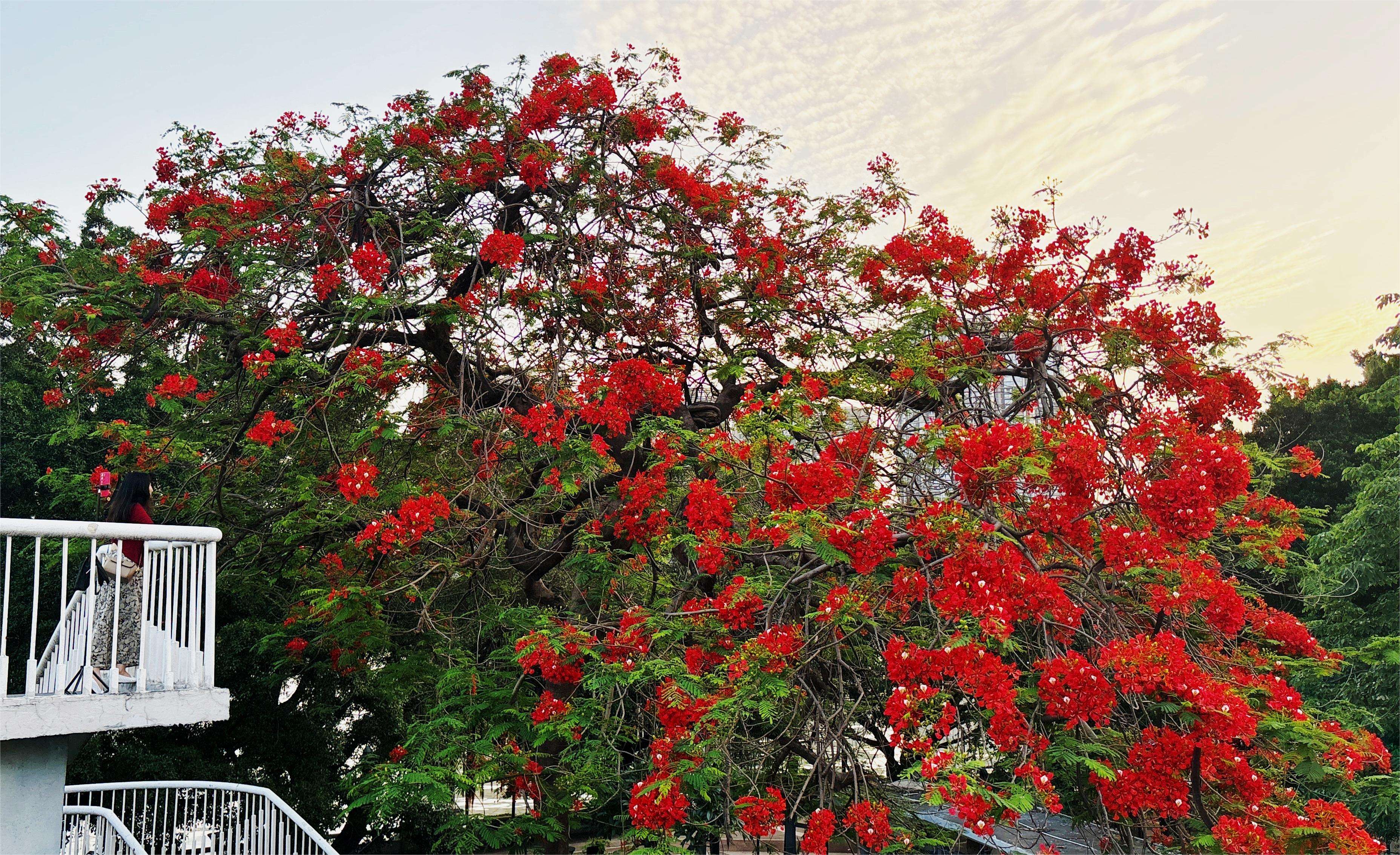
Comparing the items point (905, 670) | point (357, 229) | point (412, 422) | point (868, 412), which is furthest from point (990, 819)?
point (357, 229)

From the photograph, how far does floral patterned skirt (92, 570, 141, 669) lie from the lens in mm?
3893

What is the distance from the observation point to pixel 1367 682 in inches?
450

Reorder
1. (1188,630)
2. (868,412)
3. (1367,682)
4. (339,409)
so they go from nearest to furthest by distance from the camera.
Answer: (1188,630), (868,412), (339,409), (1367,682)

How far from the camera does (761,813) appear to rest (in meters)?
4.65

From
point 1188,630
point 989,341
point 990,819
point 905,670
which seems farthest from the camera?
point 989,341

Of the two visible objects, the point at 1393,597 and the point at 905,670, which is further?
the point at 1393,597

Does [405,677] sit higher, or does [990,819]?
[405,677]

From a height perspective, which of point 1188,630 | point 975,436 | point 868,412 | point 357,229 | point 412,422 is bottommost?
point 1188,630

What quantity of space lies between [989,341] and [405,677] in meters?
5.17

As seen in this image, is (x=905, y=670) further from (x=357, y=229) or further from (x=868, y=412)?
(x=357, y=229)

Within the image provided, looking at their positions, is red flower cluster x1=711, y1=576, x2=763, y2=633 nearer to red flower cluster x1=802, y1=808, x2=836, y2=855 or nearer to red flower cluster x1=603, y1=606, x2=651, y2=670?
red flower cluster x1=603, y1=606, x2=651, y2=670

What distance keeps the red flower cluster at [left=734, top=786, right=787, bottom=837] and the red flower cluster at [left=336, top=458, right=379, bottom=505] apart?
9.47 feet

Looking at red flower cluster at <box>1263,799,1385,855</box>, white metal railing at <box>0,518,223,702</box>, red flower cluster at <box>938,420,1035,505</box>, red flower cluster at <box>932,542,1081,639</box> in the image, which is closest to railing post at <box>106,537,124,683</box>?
white metal railing at <box>0,518,223,702</box>

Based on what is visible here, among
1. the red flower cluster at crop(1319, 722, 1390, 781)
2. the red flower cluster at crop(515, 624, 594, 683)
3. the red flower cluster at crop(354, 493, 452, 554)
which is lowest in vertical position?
the red flower cluster at crop(1319, 722, 1390, 781)
